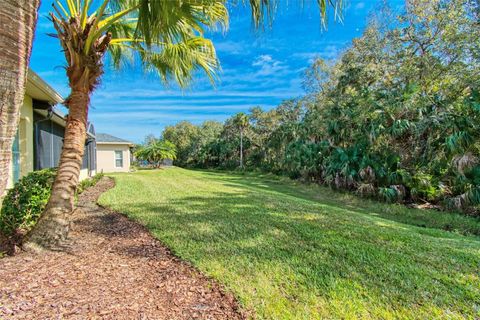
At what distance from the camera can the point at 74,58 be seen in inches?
163

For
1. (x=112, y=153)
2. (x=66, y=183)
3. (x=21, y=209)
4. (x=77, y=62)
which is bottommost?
(x=21, y=209)

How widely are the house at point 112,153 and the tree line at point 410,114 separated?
568 inches

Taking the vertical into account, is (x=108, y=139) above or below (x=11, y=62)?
above

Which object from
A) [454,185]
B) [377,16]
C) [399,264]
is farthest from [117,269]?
[377,16]

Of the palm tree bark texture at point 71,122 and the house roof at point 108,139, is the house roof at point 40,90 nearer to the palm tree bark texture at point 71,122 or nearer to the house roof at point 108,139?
the palm tree bark texture at point 71,122

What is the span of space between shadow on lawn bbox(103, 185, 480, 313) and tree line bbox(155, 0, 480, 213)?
5.96m

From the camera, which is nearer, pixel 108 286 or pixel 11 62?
pixel 11 62

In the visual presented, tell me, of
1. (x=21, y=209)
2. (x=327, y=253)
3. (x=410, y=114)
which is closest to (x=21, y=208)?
(x=21, y=209)

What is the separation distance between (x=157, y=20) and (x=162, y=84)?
3.60m

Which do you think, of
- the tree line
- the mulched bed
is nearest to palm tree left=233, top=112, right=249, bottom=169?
the tree line

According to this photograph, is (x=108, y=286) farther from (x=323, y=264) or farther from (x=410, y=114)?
(x=410, y=114)

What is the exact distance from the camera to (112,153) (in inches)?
871

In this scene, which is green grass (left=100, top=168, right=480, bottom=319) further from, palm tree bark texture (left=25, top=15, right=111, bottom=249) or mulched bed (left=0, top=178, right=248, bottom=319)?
palm tree bark texture (left=25, top=15, right=111, bottom=249)

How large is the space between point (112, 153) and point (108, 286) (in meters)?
21.4
